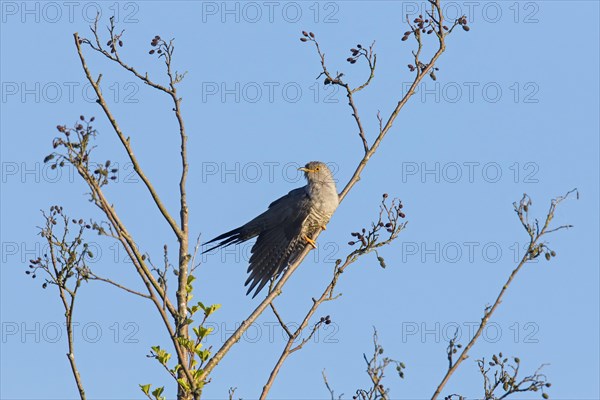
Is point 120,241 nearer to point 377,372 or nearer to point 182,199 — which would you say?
point 182,199

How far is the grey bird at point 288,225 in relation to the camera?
808 centimetres

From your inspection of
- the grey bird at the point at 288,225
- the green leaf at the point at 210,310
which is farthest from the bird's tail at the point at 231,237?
the green leaf at the point at 210,310

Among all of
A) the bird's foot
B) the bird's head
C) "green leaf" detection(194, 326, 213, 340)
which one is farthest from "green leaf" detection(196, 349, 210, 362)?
the bird's head

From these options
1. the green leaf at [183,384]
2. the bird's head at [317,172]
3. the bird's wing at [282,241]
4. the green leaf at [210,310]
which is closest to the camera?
the green leaf at [183,384]

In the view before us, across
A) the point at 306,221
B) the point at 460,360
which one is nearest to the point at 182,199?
the point at 460,360

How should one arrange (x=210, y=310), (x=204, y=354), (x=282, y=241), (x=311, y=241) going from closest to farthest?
(x=204, y=354), (x=210, y=310), (x=311, y=241), (x=282, y=241)

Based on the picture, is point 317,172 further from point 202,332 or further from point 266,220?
point 202,332

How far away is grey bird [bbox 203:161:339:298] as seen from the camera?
808 cm

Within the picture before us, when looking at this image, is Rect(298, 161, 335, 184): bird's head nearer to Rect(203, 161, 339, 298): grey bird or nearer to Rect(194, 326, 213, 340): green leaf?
Rect(203, 161, 339, 298): grey bird

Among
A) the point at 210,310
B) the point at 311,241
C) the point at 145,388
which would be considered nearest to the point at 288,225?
the point at 311,241

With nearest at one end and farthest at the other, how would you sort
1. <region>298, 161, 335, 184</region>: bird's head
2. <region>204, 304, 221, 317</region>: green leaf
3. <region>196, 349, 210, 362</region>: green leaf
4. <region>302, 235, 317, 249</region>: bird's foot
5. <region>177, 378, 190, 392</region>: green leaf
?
<region>177, 378, 190, 392</region>: green leaf → <region>196, 349, 210, 362</region>: green leaf → <region>204, 304, 221, 317</region>: green leaf → <region>302, 235, 317, 249</region>: bird's foot → <region>298, 161, 335, 184</region>: bird's head

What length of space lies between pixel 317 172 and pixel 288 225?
74 centimetres

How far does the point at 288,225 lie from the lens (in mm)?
8516

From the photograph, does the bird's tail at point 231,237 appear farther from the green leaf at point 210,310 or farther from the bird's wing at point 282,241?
the green leaf at point 210,310
